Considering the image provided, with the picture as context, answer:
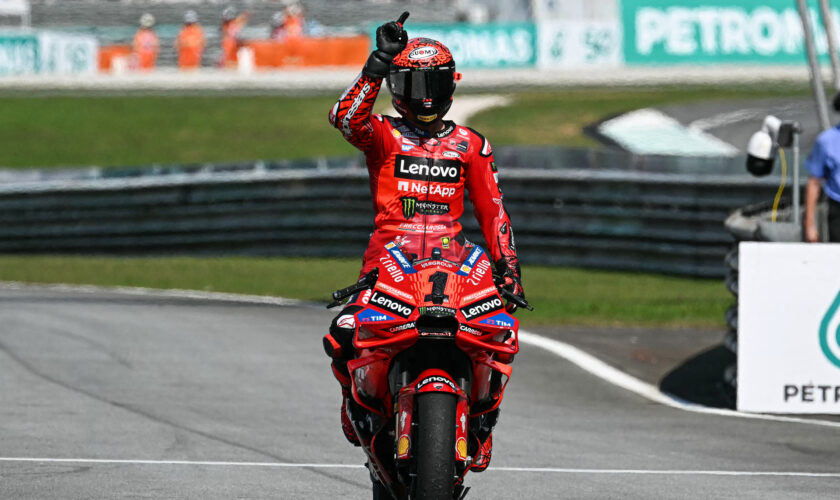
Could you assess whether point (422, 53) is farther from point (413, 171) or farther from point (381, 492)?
point (381, 492)

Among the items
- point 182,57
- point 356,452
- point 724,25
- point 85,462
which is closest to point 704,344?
point 356,452

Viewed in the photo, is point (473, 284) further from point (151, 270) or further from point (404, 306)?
point (151, 270)

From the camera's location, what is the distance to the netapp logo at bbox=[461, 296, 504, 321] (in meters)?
5.73

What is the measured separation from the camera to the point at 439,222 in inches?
255

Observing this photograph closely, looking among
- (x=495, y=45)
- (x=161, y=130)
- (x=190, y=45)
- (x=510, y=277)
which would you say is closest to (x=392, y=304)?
(x=510, y=277)

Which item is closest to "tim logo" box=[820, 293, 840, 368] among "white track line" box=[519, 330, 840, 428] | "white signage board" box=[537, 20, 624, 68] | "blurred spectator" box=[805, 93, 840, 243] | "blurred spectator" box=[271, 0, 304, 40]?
"white track line" box=[519, 330, 840, 428]

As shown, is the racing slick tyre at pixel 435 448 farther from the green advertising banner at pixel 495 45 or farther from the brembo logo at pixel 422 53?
the green advertising banner at pixel 495 45

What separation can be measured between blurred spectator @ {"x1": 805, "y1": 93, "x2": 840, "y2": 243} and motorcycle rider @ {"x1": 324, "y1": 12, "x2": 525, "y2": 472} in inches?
200

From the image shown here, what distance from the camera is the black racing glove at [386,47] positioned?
6.28 metres

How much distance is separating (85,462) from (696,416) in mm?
4175

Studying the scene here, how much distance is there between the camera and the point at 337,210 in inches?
778

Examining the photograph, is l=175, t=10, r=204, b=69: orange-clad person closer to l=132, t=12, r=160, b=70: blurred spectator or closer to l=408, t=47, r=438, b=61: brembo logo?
l=132, t=12, r=160, b=70: blurred spectator

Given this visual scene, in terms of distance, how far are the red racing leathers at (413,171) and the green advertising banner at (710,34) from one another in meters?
28.1

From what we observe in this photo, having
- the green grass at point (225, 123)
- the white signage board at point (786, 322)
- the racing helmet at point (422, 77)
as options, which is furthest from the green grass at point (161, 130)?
the racing helmet at point (422, 77)
